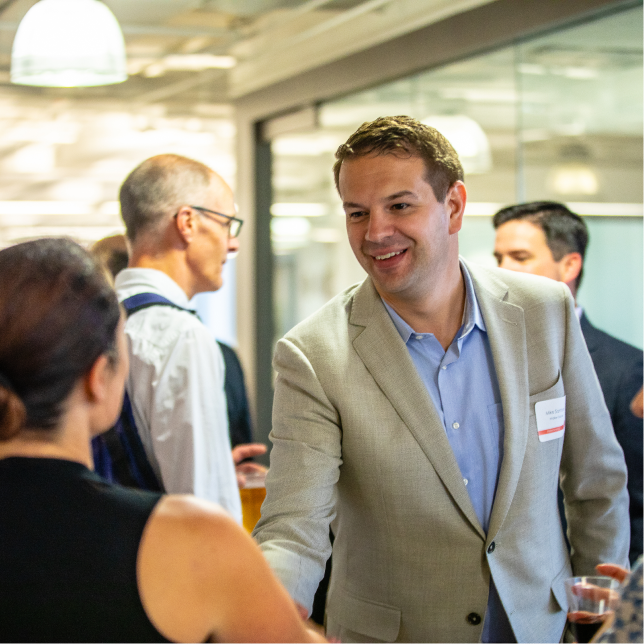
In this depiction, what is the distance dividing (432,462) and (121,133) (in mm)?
6919

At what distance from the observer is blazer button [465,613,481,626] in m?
1.97

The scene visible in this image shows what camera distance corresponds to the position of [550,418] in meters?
Result: 2.09

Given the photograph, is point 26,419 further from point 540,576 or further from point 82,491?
point 540,576

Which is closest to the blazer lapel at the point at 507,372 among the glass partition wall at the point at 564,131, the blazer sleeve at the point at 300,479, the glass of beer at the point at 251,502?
the blazer sleeve at the point at 300,479

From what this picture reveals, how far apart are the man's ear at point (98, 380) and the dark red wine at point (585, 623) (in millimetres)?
1002

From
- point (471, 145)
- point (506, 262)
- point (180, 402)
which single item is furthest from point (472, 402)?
point (471, 145)

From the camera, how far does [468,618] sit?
1974mm

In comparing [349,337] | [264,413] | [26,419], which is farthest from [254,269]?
[26,419]

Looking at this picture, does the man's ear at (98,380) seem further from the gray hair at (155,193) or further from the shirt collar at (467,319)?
the gray hair at (155,193)

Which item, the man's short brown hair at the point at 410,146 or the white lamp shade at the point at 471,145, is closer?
the man's short brown hair at the point at 410,146

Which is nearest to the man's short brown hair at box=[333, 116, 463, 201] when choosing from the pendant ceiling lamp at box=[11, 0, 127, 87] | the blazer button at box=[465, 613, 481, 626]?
the blazer button at box=[465, 613, 481, 626]

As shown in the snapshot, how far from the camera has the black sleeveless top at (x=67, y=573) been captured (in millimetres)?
1174

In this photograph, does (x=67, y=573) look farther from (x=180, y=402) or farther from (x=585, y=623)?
(x=180, y=402)

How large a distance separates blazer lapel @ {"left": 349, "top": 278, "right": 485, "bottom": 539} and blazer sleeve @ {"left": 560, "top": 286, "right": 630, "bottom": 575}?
Answer: 1.28ft
